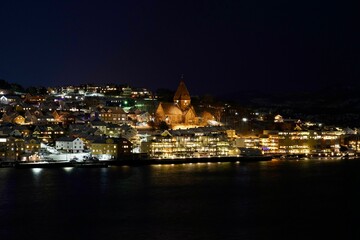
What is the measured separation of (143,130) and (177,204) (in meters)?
18.1

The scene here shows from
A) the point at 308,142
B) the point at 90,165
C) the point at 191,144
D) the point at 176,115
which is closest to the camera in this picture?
the point at 90,165

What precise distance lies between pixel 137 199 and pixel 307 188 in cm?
569

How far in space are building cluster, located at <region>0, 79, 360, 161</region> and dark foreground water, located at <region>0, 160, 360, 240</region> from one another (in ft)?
12.4

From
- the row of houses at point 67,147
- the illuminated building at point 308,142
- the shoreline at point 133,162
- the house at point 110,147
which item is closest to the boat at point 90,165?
the shoreline at point 133,162

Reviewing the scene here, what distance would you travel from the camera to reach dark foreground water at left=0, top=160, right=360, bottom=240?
13.8m

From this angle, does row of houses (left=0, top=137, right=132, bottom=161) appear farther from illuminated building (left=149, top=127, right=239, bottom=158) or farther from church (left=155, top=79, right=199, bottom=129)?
church (left=155, top=79, right=199, bottom=129)

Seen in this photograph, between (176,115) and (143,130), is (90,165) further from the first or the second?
(176,115)

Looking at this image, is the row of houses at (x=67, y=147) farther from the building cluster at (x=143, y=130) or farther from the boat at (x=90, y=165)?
the boat at (x=90, y=165)

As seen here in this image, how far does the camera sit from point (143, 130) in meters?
35.2

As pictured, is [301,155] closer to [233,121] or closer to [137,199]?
[233,121]

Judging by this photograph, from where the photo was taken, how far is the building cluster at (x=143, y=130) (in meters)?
29.0

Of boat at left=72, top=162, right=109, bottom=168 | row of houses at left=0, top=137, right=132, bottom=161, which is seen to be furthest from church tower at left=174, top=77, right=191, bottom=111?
boat at left=72, top=162, right=109, bottom=168

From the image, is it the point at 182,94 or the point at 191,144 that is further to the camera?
the point at 182,94

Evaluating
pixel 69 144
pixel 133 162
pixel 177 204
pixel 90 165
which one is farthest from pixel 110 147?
pixel 177 204
